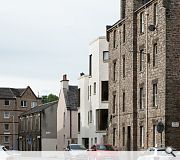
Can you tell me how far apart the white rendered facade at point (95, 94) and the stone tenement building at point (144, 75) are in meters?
3.21

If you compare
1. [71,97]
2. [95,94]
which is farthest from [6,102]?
[95,94]

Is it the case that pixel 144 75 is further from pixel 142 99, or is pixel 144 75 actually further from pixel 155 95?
pixel 155 95

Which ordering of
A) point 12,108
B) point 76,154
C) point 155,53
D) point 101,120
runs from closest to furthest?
point 76,154
point 155,53
point 101,120
point 12,108

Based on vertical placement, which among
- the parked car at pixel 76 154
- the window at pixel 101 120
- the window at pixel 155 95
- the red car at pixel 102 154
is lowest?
the parked car at pixel 76 154

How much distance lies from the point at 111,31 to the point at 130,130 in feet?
40.1

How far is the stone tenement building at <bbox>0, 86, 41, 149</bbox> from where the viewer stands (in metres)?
129

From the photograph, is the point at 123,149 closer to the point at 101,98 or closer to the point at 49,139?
the point at 101,98

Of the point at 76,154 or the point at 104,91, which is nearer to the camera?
the point at 76,154

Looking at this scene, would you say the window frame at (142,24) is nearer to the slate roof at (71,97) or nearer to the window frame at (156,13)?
the window frame at (156,13)

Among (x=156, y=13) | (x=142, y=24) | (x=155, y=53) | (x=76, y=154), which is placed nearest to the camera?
(x=76, y=154)

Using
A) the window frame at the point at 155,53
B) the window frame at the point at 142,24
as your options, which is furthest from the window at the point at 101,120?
the window frame at the point at 155,53

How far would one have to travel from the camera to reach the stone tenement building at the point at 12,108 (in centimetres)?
12888

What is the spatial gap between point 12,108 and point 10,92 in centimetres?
556

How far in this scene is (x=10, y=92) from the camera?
13612cm
